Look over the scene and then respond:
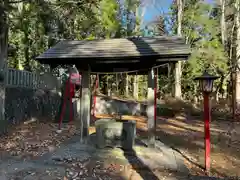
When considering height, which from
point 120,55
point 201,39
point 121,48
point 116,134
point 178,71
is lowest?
point 116,134

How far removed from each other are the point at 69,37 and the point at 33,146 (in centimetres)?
1062

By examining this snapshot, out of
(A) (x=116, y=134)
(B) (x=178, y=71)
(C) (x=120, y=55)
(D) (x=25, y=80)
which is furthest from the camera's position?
(B) (x=178, y=71)

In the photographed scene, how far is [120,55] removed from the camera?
22.4 feet

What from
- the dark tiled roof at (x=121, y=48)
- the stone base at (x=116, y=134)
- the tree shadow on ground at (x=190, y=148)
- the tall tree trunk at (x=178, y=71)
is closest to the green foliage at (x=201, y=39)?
the tall tree trunk at (x=178, y=71)

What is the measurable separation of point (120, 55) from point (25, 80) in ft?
16.9

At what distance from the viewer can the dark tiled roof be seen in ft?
22.0

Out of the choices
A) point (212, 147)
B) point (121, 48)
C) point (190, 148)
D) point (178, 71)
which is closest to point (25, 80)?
point (121, 48)

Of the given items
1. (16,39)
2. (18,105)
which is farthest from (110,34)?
(18,105)

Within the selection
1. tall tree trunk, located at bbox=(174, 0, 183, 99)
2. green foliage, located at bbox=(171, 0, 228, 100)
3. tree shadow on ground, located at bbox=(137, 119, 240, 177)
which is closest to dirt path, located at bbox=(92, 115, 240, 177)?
tree shadow on ground, located at bbox=(137, 119, 240, 177)

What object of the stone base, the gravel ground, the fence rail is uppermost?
the fence rail

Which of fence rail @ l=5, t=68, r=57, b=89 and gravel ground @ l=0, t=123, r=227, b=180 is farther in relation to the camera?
fence rail @ l=5, t=68, r=57, b=89

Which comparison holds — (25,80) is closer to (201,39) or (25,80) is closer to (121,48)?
(121,48)

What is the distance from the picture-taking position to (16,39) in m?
16.1

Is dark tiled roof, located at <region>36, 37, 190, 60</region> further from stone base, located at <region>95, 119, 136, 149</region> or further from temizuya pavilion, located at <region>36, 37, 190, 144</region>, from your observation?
stone base, located at <region>95, 119, 136, 149</region>
